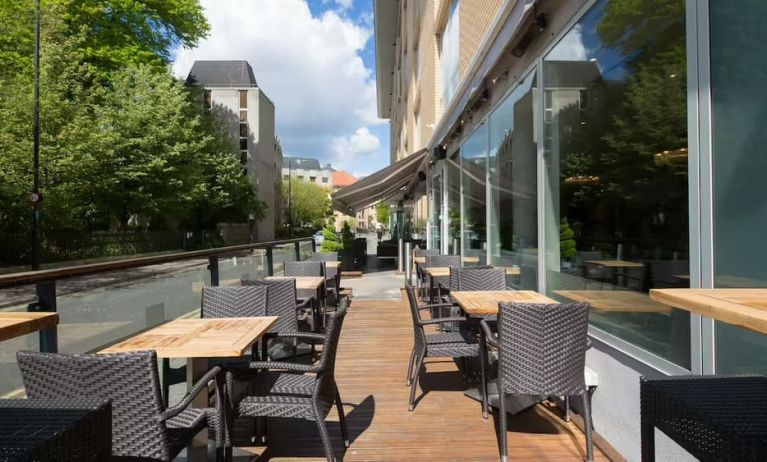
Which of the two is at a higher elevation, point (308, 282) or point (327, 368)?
point (308, 282)

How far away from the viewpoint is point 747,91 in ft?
5.67

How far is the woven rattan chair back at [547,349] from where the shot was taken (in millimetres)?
2371

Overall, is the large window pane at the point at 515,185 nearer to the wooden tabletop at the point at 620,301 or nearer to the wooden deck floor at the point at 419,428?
the wooden tabletop at the point at 620,301

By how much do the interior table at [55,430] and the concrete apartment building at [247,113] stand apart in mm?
36339

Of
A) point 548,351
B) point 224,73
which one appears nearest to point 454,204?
point 548,351

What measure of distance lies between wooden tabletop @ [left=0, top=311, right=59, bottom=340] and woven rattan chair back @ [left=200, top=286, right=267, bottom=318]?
148 centimetres

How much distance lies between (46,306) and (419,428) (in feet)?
6.93

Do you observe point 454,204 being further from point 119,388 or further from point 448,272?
point 119,388

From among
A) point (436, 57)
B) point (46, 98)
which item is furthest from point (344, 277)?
point (46, 98)

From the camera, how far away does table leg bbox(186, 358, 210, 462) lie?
1961 millimetres

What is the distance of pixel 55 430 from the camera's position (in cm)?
98

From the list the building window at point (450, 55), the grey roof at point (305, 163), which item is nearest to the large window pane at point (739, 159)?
the building window at point (450, 55)

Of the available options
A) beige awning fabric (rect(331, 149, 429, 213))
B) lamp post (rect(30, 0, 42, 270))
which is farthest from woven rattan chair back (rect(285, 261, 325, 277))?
lamp post (rect(30, 0, 42, 270))

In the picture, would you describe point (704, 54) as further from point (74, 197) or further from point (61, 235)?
point (61, 235)
